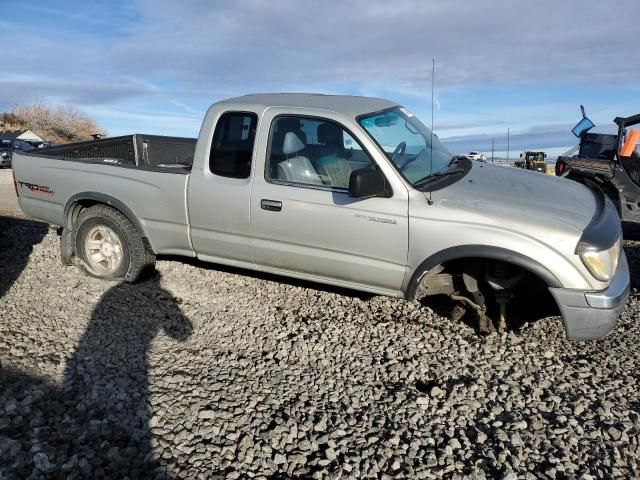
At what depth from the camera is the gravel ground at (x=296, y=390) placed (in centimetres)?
262

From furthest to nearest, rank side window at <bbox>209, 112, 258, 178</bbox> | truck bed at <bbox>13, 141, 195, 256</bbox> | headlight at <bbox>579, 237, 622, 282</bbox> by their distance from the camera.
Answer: truck bed at <bbox>13, 141, 195, 256</bbox>
side window at <bbox>209, 112, 258, 178</bbox>
headlight at <bbox>579, 237, 622, 282</bbox>

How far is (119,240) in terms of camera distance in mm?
5090

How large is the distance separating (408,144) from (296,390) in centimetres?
235

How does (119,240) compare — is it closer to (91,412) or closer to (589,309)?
(91,412)

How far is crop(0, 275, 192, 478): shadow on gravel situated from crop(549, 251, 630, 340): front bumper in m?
2.74

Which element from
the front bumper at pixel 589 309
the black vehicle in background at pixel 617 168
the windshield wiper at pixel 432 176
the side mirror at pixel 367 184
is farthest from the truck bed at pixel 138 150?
the black vehicle in background at pixel 617 168

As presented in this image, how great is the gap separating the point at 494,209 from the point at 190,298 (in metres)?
2.94

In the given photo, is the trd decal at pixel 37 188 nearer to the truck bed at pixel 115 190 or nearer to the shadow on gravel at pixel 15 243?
the truck bed at pixel 115 190

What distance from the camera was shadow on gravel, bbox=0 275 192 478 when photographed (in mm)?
2521

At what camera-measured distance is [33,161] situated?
Result: 17.9ft

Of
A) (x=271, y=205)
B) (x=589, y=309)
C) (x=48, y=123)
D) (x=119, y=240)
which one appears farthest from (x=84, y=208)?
(x=48, y=123)

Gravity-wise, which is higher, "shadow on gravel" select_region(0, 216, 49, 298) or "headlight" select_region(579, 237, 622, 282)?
"headlight" select_region(579, 237, 622, 282)

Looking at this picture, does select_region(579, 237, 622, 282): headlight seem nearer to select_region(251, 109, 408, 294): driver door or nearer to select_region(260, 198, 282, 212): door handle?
select_region(251, 109, 408, 294): driver door

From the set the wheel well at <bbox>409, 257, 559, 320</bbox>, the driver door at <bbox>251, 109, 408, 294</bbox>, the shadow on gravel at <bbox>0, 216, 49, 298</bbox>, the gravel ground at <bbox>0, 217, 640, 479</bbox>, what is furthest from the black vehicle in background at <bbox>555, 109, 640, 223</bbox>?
the shadow on gravel at <bbox>0, 216, 49, 298</bbox>
